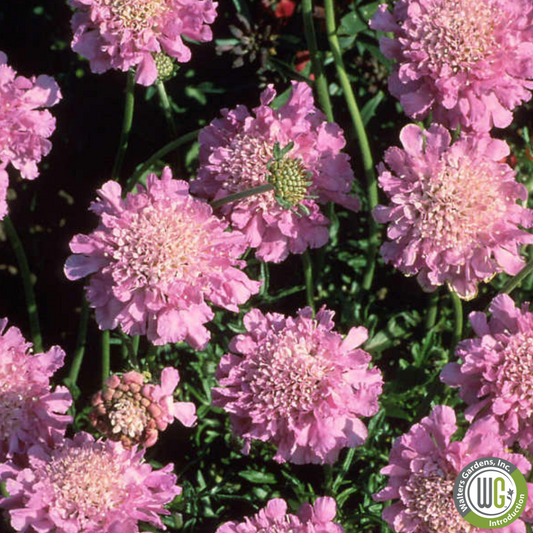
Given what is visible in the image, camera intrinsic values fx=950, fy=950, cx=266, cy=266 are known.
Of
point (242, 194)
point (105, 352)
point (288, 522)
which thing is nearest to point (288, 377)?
point (288, 522)

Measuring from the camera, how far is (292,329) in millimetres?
2119

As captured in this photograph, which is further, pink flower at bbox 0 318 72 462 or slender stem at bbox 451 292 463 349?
slender stem at bbox 451 292 463 349

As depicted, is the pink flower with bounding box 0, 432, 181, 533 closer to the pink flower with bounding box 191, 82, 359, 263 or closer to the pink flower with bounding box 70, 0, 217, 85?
the pink flower with bounding box 191, 82, 359, 263

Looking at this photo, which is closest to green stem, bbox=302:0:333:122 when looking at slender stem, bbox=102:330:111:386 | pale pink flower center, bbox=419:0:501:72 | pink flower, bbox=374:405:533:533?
pale pink flower center, bbox=419:0:501:72

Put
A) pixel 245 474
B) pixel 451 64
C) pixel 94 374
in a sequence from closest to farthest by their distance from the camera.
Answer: pixel 451 64
pixel 245 474
pixel 94 374

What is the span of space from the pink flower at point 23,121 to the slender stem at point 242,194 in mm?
451

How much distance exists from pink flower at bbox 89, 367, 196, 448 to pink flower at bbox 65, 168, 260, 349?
111 mm

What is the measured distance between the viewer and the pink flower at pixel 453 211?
6.95 ft

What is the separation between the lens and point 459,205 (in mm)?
2117

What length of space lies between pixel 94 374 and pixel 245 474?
82cm

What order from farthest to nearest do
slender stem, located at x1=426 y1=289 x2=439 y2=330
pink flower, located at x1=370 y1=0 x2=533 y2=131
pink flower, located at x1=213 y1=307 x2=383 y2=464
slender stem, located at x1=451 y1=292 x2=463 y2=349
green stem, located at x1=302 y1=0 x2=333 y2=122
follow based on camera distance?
slender stem, located at x1=426 y1=289 x2=439 y2=330 → green stem, located at x1=302 y1=0 x2=333 y2=122 → slender stem, located at x1=451 y1=292 x2=463 y2=349 → pink flower, located at x1=370 y1=0 x2=533 y2=131 → pink flower, located at x1=213 y1=307 x2=383 y2=464

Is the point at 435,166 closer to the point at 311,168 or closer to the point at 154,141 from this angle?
the point at 311,168

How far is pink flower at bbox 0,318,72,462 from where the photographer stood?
2125 mm

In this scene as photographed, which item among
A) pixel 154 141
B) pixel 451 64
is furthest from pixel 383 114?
pixel 451 64
